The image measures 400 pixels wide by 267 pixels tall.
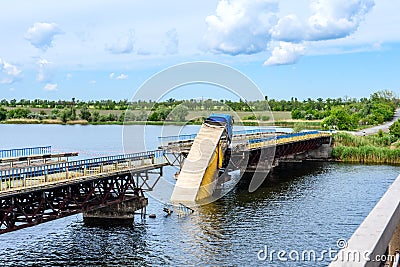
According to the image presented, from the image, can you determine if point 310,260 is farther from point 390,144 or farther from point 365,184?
point 390,144

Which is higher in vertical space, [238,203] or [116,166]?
[116,166]

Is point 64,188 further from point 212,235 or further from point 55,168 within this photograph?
point 212,235

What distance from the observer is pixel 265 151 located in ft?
238

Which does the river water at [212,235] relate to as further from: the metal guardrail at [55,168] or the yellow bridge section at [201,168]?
the metal guardrail at [55,168]

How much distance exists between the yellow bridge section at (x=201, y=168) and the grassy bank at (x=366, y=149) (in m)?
46.1

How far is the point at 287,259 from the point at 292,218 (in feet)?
40.8

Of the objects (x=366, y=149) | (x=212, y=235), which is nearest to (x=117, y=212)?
(x=212, y=235)

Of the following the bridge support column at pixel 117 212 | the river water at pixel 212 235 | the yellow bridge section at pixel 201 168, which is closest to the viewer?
the river water at pixel 212 235

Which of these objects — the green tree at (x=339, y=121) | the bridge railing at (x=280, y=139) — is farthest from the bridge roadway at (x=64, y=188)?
the green tree at (x=339, y=121)

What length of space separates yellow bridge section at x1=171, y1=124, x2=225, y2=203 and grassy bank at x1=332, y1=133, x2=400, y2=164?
46095mm

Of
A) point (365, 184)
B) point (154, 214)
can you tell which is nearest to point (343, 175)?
point (365, 184)

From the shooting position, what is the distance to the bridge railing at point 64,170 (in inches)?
1213

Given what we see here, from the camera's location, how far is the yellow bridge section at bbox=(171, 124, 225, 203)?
48469 millimetres

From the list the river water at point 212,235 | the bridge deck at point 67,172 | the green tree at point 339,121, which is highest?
the green tree at point 339,121
